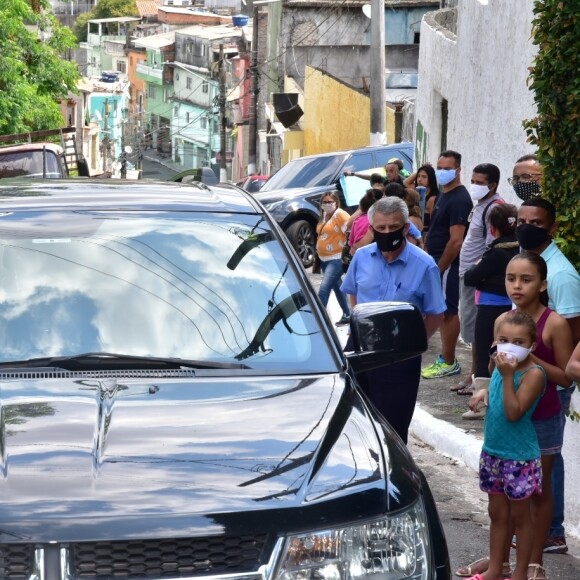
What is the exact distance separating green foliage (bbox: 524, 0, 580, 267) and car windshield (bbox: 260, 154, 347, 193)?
13774mm

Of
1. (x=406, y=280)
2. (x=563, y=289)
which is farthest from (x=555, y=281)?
(x=406, y=280)

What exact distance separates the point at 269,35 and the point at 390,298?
41430 mm

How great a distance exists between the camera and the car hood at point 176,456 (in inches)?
128

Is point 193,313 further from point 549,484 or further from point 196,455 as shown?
point 549,484

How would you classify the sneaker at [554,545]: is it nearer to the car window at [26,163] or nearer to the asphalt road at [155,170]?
the car window at [26,163]

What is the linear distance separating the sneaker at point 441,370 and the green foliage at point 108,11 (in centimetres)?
10785

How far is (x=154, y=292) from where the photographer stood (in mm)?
4707

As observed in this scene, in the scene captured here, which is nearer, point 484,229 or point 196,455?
point 196,455

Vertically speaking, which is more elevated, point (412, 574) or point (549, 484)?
point (412, 574)

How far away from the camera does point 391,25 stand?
1666 inches

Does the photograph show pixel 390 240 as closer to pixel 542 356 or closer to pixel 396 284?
pixel 396 284

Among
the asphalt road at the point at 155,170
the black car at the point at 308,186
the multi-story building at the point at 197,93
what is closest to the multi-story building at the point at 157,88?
the multi-story building at the point at 197,93

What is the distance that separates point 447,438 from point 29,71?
94.9 feet

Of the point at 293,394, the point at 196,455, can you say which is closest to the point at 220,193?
the point at 293,394
